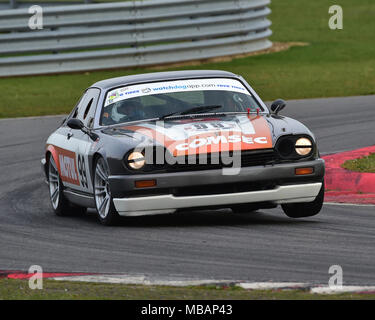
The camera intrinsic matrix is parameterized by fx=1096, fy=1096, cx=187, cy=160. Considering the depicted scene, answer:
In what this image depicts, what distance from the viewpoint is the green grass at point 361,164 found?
1116 centimetres

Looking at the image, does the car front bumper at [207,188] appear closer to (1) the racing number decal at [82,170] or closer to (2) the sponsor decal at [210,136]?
(2) the sponsor decal at [210,136]

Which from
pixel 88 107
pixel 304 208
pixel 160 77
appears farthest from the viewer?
pixel 88 107

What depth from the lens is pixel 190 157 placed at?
28.8ft

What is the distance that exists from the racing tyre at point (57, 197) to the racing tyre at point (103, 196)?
1195 mm

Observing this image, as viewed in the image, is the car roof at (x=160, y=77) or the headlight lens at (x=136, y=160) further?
the car roof at (x=160, y=77)

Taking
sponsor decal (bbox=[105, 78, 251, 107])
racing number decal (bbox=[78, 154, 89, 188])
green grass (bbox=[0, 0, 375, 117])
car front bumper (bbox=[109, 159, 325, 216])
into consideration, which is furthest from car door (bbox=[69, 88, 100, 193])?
green grass (bbox=[0, 0, 375, 117])

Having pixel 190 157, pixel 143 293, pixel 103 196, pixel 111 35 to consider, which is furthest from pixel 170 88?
pixel 111 35

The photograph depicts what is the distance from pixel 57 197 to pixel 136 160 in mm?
2178

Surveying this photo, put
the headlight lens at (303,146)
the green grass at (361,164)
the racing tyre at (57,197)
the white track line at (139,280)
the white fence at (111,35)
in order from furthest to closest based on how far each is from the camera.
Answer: the white fence at (111,35)
the green grass at (361,164)
the racing tyre at (57,197)
the headlight lens at (303,146)
the white track line at (139,280)

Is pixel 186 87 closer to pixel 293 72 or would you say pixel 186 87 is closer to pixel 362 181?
pixel 362 181

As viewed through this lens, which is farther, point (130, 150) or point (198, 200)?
point (130, 150)

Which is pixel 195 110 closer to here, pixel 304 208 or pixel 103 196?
pixel 103 196

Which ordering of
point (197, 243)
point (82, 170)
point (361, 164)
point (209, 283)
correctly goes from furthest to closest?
point (361, 164) → point (82, 170) → point (197, 243) → point (209, 283)

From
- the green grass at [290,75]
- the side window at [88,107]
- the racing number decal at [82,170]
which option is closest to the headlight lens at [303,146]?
the racing number decal at [82,170]
